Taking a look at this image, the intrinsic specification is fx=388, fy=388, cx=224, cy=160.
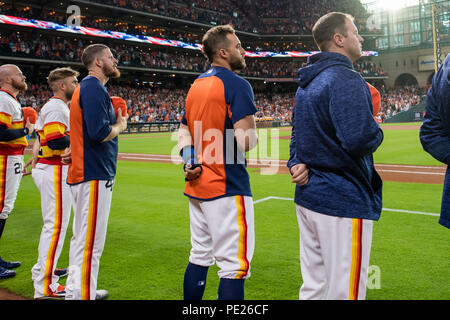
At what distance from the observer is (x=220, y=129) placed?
2777 millimetres

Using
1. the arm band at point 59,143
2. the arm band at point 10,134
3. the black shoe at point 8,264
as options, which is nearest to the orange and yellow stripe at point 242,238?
the arm band at point 59,143

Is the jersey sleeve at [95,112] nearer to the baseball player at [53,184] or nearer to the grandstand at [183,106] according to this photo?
the baseball player at [53,184]

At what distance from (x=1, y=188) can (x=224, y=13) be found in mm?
60681

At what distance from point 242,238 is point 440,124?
56.5 inches

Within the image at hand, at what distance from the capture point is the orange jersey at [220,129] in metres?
2.71

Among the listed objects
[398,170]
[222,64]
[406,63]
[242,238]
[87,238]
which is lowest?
[398,170]

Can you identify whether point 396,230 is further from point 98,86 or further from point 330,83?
point 98,86

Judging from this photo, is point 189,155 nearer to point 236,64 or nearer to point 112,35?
point 236,64

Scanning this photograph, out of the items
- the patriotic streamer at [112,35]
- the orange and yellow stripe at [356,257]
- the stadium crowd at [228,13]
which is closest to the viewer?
the orange and yellow stripe at [356,257]

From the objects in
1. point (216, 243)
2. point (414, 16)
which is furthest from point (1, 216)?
point (414, 16)

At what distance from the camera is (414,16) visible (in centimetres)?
6962

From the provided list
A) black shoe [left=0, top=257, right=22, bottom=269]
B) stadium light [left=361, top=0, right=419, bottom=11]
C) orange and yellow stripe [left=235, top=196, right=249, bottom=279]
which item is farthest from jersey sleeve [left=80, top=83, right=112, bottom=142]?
stadium light [left=361, top=0, right=419, bottom=11]

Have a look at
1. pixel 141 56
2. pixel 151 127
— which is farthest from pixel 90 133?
pixel 141 56

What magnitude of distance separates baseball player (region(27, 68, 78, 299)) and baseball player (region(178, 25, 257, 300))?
169 cm
